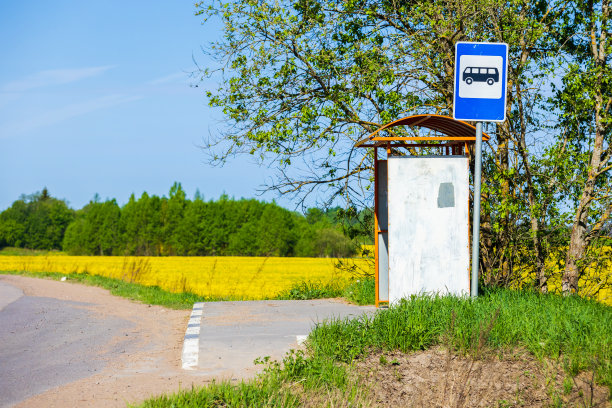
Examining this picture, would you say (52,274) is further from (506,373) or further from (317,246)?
(317,246)

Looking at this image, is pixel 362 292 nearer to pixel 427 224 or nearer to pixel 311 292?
pixel 311 292

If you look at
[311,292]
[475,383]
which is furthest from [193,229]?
[475,383]

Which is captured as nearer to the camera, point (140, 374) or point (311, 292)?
point (140, 374)

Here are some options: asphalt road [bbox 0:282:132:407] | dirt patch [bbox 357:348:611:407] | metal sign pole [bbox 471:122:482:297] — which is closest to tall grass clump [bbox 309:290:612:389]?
dirt patch [bbox 357:348:611:407]

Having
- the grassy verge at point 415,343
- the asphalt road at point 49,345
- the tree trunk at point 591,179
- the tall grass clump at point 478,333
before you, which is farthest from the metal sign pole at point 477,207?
the asphalt road at point 49,345

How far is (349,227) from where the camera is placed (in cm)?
1299

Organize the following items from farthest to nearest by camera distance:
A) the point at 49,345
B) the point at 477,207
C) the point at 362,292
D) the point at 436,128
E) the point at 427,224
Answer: the point at 362,292 < the point at 436,128 < the point at 427,224 < the point at 49,345 < the point at 477,207

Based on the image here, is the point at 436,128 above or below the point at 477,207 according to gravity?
above

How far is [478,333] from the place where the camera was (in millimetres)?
6078

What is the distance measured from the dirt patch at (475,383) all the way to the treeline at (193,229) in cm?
4907

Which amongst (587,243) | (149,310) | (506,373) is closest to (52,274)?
(149,310)

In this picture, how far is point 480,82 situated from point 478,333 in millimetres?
3604

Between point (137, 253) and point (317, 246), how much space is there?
19910 millimetres

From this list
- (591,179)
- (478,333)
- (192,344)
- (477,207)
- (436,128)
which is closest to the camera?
(478,333)
